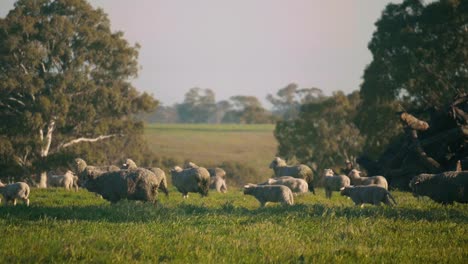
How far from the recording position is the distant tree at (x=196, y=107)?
592 ft

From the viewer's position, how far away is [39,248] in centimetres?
1310

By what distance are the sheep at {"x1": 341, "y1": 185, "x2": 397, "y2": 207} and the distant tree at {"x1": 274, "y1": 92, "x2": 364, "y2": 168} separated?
123 feet

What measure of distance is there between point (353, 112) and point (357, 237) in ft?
159

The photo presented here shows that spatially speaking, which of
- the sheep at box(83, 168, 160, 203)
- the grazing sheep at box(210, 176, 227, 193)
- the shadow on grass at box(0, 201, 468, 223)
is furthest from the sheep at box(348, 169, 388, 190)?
the sheep at box(83, 168, 160, 203)

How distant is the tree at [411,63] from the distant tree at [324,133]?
10.1 metres

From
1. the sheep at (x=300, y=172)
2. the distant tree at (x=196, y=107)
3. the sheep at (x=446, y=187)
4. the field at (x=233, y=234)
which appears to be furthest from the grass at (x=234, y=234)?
the distant tree at (x=196, y=107)

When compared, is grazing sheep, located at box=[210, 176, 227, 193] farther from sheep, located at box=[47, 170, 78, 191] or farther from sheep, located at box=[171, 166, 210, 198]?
sheep, located at box=[47, 170, 78, 191]

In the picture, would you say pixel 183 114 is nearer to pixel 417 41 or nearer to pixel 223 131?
pixel 223 131

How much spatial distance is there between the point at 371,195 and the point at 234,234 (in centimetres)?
880

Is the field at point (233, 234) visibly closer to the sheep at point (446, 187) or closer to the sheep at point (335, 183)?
the sheep at point (446, 187)

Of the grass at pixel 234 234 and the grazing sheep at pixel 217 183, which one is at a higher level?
the grass at pixel 234 234

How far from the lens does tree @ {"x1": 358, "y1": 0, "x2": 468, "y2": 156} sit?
1775 inches

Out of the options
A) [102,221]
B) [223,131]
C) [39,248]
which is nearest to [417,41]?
[102,221]

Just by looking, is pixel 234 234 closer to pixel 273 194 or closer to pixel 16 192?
pixel 273 194
